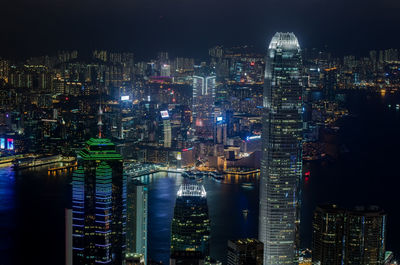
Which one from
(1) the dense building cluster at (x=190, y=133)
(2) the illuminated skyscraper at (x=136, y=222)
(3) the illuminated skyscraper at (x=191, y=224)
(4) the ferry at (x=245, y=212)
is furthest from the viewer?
(4) the ferry at (x=245, y=212)

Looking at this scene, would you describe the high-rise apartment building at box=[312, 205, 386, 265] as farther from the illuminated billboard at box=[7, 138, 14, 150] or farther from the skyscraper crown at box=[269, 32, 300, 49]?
the illuminated billboard at box=[7, 138, 14, 150]

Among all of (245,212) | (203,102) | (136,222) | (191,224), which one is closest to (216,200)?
(245,212)

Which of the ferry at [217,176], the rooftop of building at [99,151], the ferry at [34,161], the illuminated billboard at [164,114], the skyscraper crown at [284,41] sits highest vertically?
the skyscraper crown at [284,41]

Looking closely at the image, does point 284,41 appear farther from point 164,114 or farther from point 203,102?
point 203,102

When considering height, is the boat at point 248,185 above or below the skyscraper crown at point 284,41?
below

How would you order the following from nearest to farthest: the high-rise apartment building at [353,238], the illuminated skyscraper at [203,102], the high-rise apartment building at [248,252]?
the high-rise apartment building at [248,252], the high-rise apartment building at [353,238], the illuminated skyscraper at [203,102]

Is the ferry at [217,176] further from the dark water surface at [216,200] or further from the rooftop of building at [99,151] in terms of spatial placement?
the rooftop of building at [99,151]

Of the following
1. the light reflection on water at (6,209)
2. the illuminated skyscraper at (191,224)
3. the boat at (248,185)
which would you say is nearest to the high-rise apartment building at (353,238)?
the illuminated skyscraper at (191,224)

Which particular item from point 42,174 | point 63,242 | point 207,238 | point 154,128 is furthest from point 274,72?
point 154,128
